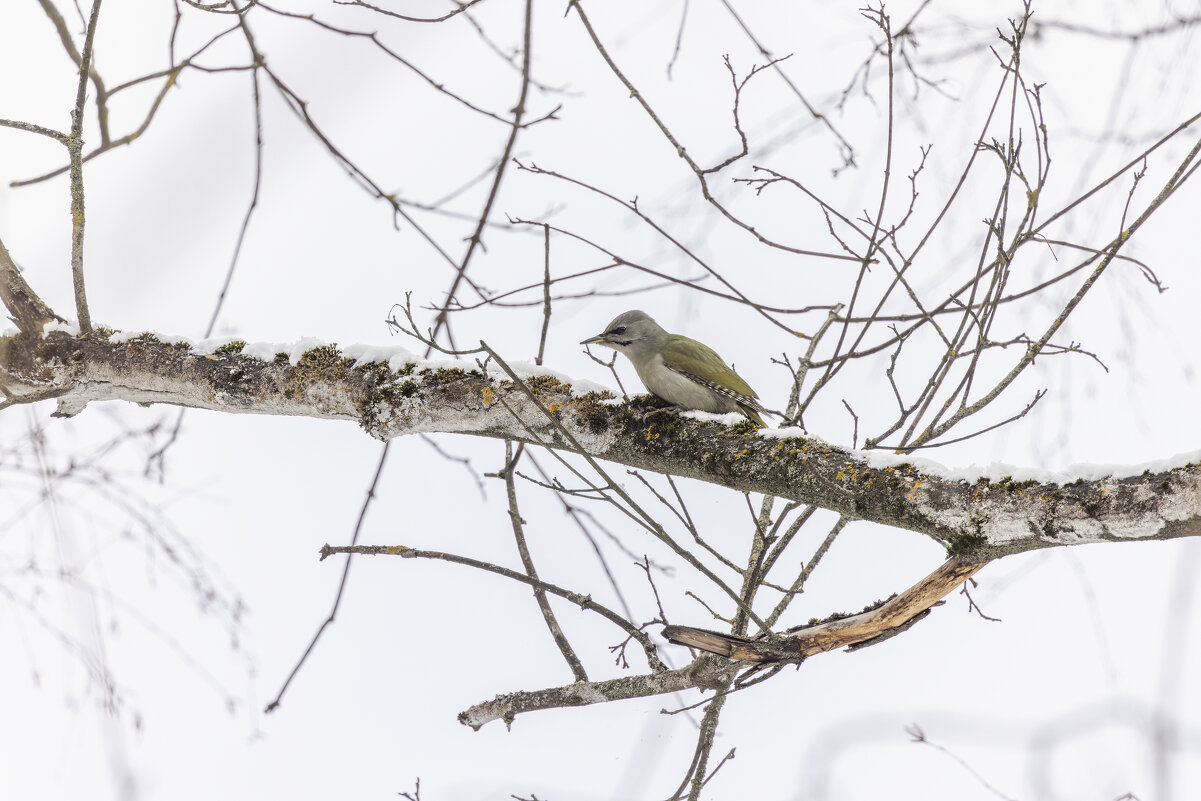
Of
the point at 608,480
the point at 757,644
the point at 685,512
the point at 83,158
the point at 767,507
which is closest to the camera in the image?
the point at 608,480

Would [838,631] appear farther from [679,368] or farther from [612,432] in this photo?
[679,368]

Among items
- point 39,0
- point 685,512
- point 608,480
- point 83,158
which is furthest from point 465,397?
point 39,0

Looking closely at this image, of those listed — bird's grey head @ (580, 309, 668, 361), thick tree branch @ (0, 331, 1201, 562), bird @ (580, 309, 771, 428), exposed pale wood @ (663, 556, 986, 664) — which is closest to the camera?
thick tree branch @ (0, 331, 1201, 562)

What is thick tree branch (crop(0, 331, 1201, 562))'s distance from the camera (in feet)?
7.79

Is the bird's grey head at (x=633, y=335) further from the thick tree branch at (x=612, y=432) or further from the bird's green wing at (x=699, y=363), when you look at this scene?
the thick tree branch at (x=612, y=432)

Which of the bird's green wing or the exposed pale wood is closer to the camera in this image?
the exposed pale wood

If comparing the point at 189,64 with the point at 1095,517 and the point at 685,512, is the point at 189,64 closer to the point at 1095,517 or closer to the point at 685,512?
the point at 685,512

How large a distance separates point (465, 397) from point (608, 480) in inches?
49.2

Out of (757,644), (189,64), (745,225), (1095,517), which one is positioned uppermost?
(189,64)

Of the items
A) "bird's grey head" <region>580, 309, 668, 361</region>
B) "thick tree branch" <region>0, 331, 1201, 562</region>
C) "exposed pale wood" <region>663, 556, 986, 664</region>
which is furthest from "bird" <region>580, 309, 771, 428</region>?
"exposed pale wood" <region>663, 556, 986, 664</region>

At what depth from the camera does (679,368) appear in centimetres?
439

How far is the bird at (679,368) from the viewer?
14.2ft

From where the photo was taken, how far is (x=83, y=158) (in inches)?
134

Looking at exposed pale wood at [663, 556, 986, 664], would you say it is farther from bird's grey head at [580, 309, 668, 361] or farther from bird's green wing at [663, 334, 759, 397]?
bird's grey head at [580, 309, 668, 361]
